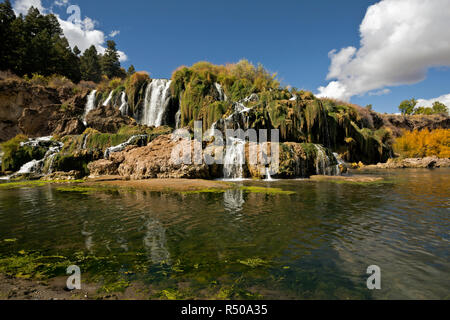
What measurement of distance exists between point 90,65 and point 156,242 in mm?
73480

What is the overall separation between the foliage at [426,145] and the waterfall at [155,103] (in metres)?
39.5

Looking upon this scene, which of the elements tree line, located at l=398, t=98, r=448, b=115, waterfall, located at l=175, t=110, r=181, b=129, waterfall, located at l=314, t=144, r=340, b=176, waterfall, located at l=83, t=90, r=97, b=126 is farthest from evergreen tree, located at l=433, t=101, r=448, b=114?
waterfall, located at l=83, t=90, r=97, b=126

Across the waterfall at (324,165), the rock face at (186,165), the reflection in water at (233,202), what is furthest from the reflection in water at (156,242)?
the waterfall at (324,165)

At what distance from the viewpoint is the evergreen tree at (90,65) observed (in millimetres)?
62619

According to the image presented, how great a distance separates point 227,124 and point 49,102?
30717 millimetres

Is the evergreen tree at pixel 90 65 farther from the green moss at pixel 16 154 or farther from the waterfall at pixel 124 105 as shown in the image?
the green moss at pixel 16 154

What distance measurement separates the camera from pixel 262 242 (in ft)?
17.7

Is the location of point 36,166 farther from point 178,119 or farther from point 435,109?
point 435,109

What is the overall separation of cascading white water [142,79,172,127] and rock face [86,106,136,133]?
334 centimetres

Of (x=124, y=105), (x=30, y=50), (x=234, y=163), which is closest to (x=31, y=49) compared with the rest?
(x=30, y=50)

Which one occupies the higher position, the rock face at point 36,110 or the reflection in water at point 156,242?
the rock face at point 36,110

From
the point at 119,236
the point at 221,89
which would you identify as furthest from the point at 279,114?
the point at 119,236

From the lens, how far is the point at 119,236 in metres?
5.91

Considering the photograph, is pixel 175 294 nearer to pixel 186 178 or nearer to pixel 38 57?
pixel 186 178
